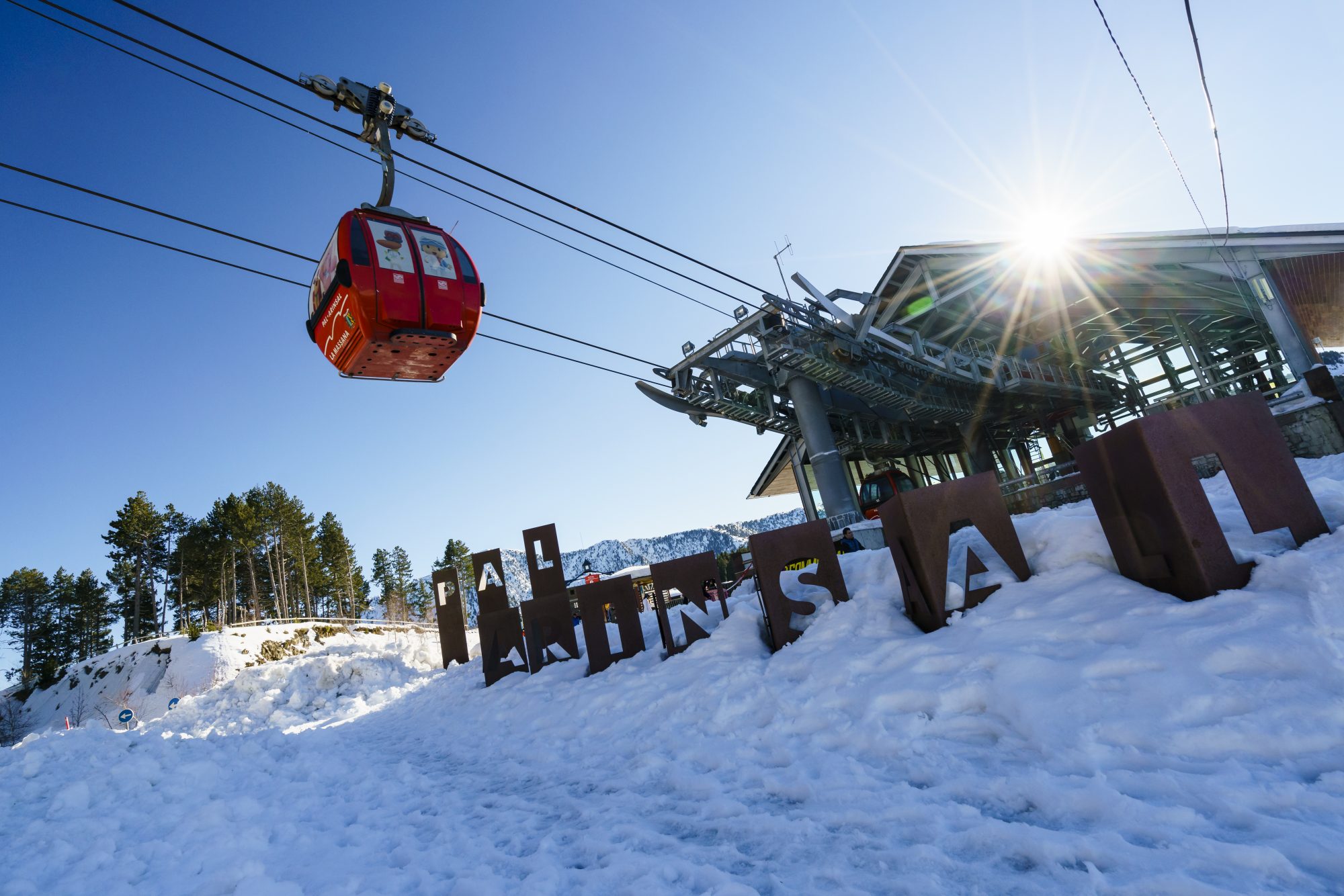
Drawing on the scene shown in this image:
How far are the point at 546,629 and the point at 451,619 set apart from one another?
6589 mm

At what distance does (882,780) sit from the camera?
3.65 m

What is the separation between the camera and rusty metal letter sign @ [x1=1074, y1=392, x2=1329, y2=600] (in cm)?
415

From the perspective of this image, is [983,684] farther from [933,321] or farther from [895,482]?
[933,321]

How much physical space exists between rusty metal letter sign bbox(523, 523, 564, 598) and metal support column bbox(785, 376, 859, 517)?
1342cm

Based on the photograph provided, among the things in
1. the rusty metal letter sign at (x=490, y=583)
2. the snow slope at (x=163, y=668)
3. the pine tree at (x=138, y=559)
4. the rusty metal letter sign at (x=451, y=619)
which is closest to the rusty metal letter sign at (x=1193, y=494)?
the rusty metal letter sign at (x=490, y=583)

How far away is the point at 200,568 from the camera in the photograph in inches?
1848

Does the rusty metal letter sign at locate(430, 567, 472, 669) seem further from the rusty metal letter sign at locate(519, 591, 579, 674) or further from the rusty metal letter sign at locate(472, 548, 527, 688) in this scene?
the rusty metal letter sign at locate(519, 591, 579, 674)

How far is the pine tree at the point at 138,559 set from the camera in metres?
44.3

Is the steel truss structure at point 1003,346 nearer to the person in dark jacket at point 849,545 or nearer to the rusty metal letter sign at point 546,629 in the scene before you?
the person in dark jacket at point 849,545

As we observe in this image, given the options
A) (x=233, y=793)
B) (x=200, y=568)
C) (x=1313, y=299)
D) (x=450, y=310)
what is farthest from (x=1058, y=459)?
(x=200, y=568)

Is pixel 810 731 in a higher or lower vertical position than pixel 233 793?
lower

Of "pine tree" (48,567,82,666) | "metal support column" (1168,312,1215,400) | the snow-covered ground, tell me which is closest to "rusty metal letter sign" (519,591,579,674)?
the snow-covered ground

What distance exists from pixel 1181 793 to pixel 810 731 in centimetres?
252

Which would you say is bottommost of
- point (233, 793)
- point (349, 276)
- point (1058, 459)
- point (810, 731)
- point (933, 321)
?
point (810, 731)
